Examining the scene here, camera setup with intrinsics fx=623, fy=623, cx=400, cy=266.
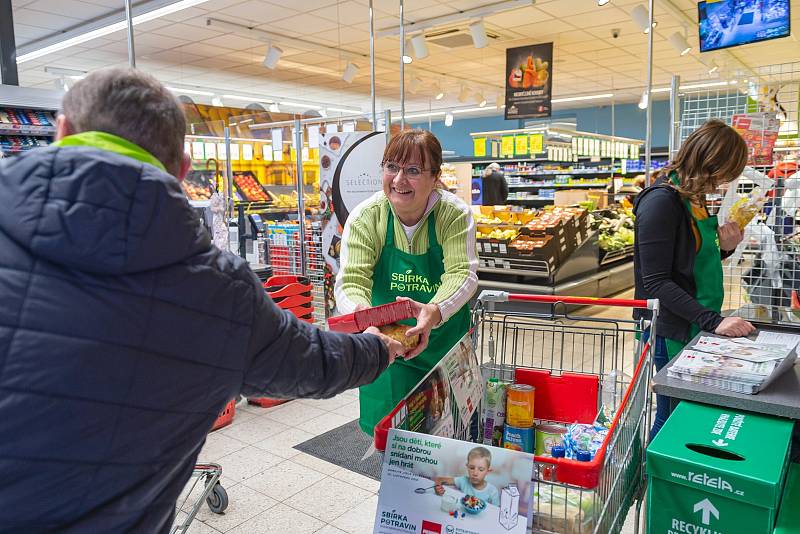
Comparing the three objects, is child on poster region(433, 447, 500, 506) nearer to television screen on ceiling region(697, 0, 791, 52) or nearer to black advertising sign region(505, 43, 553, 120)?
television screen on ceiling region(697, 0, 791, 52)

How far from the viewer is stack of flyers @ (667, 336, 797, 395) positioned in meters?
1.79

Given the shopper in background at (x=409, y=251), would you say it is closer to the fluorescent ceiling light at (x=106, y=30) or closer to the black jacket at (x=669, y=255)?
the black jacket at (x=669, y=255)

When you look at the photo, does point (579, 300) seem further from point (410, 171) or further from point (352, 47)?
point (352, 47)

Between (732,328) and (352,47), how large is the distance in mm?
9992

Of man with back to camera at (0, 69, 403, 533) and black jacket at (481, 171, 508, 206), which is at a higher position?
black jacket at (481, 171, 508, 206)

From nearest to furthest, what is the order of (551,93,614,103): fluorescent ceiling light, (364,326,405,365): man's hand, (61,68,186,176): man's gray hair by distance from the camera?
(61,68,186,176): man's gray hair → (364,326,405,365): man's hand → (551,93,614,103): fluorescent ceiling light

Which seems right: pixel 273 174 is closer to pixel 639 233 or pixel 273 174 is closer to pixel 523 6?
pixel 523 6

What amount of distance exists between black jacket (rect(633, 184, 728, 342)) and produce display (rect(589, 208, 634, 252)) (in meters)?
5.81

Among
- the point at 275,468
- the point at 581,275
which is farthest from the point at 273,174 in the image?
the point at 275,468

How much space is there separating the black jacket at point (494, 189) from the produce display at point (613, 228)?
177 centimetres

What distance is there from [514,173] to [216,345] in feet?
46.0

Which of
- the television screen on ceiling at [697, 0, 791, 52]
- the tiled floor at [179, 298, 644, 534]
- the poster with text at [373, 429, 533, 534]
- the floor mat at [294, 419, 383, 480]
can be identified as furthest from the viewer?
the television screen on ceiling at [697, 0, 791, 52]

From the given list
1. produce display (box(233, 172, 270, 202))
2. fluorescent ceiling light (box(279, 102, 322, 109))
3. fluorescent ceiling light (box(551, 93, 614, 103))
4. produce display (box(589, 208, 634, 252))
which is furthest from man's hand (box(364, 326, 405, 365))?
fluorescent ceiling light (box(279, 102, 322, 109))

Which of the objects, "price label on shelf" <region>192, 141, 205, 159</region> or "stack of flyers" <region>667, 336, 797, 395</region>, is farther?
"price label on shelf" <region>192, 141, 205, 159</region>
